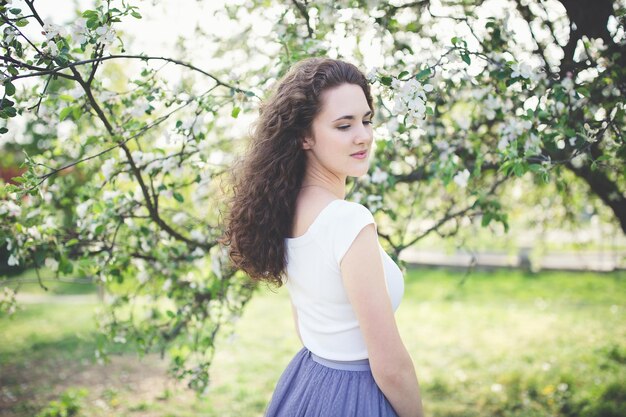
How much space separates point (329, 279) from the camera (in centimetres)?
151

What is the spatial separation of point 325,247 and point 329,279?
4.0 inches

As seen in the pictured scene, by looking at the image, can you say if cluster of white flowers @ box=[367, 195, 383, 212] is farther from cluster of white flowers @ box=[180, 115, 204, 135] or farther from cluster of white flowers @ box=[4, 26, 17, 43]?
cluster of white flowers @ box=[4, 26, 17, 43]

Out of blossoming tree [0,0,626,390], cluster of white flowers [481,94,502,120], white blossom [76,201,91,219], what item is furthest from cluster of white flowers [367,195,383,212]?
white blossom [76,201,91,219]

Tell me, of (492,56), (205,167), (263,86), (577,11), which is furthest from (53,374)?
(577,11)

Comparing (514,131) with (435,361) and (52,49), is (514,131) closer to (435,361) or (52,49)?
(52,49)

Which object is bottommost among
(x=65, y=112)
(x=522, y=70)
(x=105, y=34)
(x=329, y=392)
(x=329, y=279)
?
(x=329, y=392)

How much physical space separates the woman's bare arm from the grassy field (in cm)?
142

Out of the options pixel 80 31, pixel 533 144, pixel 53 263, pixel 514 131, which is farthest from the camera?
pixel 53 263

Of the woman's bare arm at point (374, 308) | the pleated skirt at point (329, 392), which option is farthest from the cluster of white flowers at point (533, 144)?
the pleated skirt at point (329, 392)

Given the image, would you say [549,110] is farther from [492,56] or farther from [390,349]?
[390,349]

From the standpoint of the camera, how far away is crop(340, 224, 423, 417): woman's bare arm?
55.1 inches

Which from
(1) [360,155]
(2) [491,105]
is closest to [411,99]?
(1) [360,155]

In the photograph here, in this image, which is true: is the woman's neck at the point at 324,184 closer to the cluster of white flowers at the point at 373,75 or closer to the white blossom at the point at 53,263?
the cluster of white flowers at the point at 373,75

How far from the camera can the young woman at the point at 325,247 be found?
143cm
